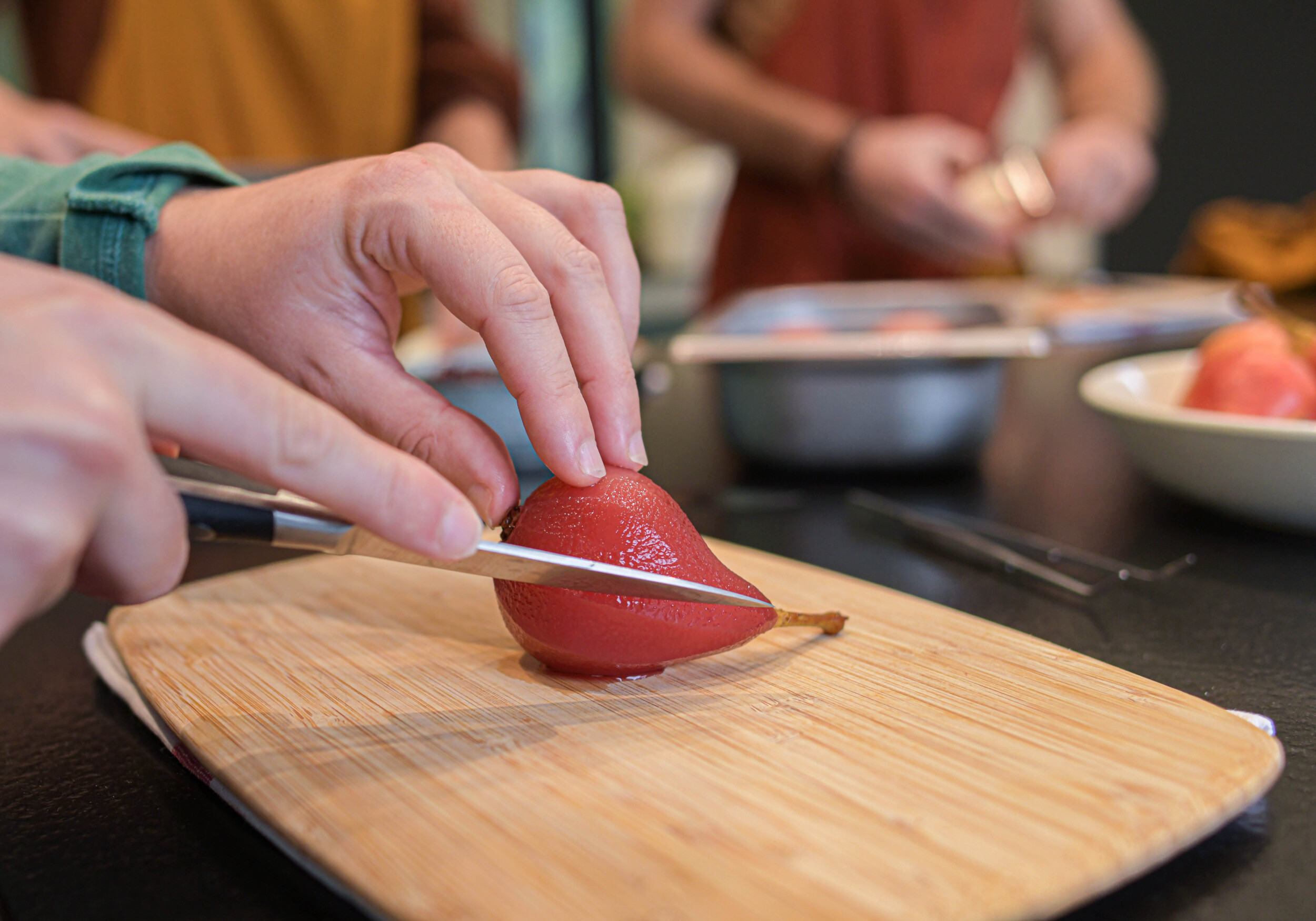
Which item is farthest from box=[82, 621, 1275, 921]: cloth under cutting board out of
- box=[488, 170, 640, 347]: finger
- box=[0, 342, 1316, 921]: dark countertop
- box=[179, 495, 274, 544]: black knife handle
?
box=[488, 170, 640, 347]: finger

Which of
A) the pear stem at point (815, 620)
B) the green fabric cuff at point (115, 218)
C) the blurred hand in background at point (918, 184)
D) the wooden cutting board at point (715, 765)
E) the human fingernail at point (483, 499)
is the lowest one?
the wooden cutting board at point (715, 765)

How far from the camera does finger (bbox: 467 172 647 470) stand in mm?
787

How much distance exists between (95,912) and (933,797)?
1.57 ft

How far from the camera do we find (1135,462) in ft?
3.86

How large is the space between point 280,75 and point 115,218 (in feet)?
6.54

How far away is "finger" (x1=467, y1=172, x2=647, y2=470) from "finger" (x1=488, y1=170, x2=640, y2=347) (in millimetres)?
75

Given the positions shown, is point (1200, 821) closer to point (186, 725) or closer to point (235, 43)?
point (186, 725)

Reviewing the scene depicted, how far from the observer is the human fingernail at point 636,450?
2.73 ft

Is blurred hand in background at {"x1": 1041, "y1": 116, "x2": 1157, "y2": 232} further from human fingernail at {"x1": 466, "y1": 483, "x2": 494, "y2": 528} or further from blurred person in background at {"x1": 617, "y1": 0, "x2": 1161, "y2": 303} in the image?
human fingernail at {"x1": 466, "y1": 483, "x2": 494, "y2": 528}

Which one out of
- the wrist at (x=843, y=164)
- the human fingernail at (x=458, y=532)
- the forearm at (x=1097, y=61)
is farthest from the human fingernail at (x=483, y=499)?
the forearm at (x=1097, y=61)

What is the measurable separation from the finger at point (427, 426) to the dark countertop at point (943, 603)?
0.29 meters

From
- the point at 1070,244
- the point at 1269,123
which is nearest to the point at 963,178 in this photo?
the point at 1269,123

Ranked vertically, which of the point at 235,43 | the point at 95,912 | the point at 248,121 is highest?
the point at 235,43

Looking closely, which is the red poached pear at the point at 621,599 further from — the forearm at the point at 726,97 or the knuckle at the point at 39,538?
the forearm at the point at 726,97
